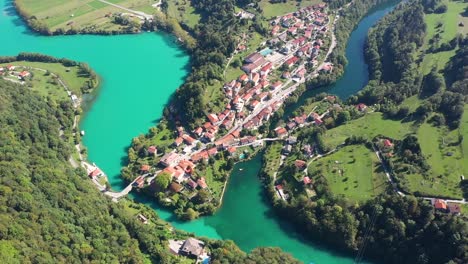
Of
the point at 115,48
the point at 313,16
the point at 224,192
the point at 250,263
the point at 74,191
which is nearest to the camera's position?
the point at 250,263

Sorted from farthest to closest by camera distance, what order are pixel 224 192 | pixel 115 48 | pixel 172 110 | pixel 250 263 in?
pixel 115 48 < pixel 172 110 < pixel 224 192 < pixel 250 263

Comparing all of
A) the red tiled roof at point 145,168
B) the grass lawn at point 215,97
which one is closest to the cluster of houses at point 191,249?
the red tiled roof at point 145,168

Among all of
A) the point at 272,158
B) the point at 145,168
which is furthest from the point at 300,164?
the point at 145,168

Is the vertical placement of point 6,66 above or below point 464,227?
below

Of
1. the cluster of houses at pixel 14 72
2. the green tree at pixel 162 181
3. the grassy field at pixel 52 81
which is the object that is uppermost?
the green tree at pixel 162 181

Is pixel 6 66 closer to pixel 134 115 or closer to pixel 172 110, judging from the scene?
pixel 134 115

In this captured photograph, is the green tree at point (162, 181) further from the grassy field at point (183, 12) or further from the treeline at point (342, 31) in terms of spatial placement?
the grassy field at point (183, 12)

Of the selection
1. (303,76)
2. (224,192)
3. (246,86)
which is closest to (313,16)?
(303,76)
